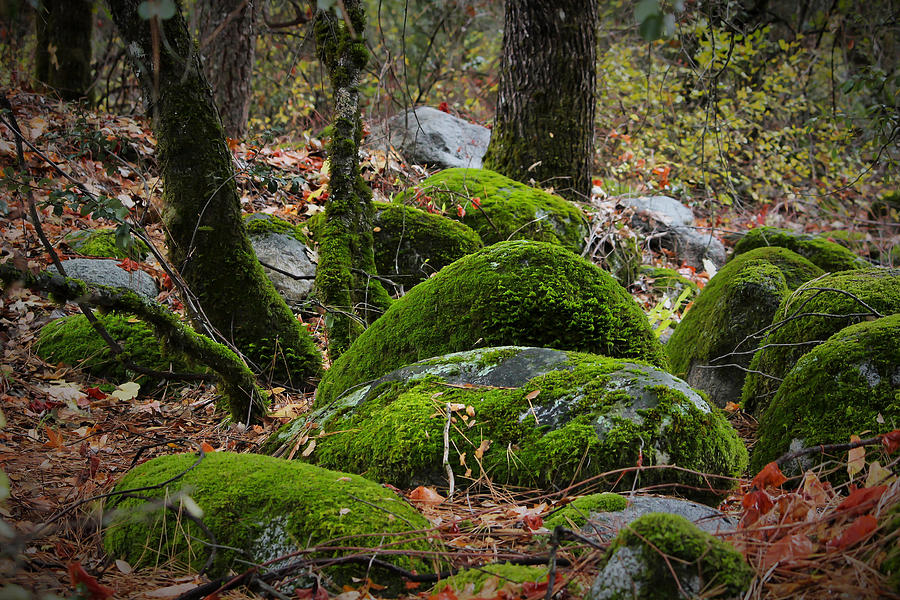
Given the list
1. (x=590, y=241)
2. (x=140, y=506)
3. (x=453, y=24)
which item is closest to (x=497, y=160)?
(x=590, y=241)

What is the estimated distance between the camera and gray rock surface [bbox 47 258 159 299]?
4691 mm

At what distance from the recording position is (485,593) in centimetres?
163

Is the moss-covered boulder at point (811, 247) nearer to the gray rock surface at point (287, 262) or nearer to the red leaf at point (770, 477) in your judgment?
the red leaf at point (770, 477)

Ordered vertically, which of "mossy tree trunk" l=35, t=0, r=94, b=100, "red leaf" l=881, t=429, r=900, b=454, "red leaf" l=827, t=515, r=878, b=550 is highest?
"mossy tree trunk" l=35, t=0, r=94, b=100

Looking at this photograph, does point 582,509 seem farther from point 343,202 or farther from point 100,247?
point 100,247

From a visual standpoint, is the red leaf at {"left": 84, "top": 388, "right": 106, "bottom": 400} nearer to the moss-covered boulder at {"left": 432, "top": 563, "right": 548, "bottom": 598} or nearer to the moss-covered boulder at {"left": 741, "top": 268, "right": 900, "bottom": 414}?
the moss-covered boulder at {"left": 432, "top": 563, "right": 548, "bottom": 598}

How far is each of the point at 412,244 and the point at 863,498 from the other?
3.96 metres

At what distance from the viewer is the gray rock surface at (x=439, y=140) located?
8211mm

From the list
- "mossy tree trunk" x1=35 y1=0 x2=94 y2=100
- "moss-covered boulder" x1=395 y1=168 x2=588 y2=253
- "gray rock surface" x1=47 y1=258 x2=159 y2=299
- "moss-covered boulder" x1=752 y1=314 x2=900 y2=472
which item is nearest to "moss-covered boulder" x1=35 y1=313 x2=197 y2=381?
"gray rock surface" x1=47 y1=258 x2=159 y2=299

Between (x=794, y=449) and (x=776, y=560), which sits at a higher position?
(x=776, y=560)

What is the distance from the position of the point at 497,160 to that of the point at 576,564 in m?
6.07

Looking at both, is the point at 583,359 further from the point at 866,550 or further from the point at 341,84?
the point at 341,84

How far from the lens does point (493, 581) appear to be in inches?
66.3

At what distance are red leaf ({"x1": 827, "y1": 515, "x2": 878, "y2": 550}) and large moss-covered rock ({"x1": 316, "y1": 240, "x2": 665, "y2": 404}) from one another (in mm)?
1820
